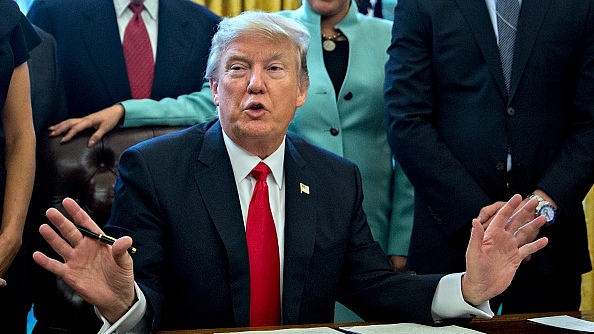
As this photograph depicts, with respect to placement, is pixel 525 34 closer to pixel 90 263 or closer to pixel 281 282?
pixel 281 282

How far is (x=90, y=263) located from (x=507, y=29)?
156 centimetres

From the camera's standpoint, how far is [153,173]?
2.13m

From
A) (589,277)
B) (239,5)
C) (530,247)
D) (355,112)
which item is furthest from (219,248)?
(589,277)

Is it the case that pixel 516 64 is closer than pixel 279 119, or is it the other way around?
pixel 279 119

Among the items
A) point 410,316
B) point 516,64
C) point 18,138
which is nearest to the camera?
point 410,316

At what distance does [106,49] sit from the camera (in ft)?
9.79

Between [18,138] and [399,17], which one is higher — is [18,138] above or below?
below

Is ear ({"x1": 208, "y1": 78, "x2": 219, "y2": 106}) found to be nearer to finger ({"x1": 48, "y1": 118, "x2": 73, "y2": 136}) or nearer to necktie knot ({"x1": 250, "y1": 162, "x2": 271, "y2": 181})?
necktie knot ({"x1": 250, "y1": 162, "x2": 271, "y2": 181})

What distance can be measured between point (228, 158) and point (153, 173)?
20 cm

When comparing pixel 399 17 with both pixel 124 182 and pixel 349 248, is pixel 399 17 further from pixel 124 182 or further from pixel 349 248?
pixel 124 182

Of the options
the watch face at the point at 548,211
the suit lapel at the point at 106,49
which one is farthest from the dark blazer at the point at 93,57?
the watch face at the point at 548,211

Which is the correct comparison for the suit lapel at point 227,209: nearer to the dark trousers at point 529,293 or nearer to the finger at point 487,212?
the finger at point 487,212

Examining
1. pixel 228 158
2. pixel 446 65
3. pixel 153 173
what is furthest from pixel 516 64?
pixel 153 173

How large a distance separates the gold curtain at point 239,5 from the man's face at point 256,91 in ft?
5.47
